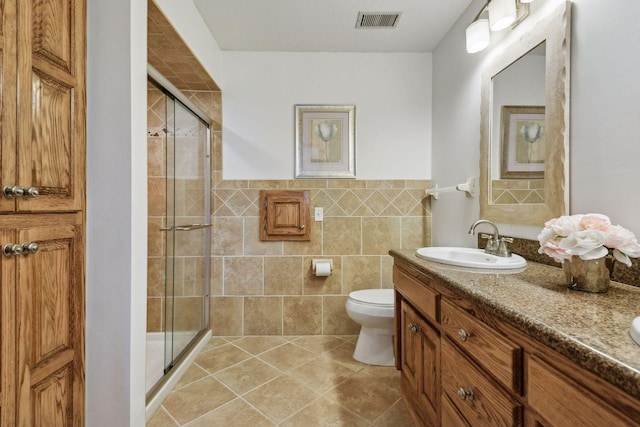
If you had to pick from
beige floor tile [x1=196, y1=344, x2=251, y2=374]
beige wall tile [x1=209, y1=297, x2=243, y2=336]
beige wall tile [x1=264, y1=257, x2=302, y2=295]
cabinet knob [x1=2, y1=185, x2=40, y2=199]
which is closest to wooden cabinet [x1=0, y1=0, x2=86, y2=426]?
cabinet knob [x1=2, y1=185, x2=40, y2=199]

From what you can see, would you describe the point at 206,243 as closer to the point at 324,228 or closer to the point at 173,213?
the point at 173,213

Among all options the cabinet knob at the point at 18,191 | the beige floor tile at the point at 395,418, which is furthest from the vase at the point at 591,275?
the cabinet knob at the point at 18,191

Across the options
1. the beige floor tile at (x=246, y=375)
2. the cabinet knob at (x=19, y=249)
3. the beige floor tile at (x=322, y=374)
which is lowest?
the beige floor tile at (x=246, y=375)

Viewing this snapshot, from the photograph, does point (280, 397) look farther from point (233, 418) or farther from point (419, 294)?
point (419, 294)

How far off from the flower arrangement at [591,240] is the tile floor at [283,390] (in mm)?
1148

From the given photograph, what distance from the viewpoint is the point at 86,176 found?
119 centimetres

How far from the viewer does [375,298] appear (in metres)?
2.04

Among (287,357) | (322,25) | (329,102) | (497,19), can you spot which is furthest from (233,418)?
(322,25)

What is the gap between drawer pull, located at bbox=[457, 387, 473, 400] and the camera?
894 mm

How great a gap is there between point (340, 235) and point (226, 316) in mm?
1132

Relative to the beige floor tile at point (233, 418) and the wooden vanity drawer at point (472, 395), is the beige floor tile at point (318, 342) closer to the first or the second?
the beige floor tile at point (233, 418)

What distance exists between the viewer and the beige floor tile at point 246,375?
178cm

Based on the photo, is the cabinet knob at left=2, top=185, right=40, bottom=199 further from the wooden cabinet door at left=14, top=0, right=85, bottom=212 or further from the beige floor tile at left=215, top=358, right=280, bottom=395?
the beige floor tile at left=215, top=358, right=280, bottom=395

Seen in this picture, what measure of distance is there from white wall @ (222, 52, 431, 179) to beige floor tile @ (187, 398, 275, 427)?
159cm
